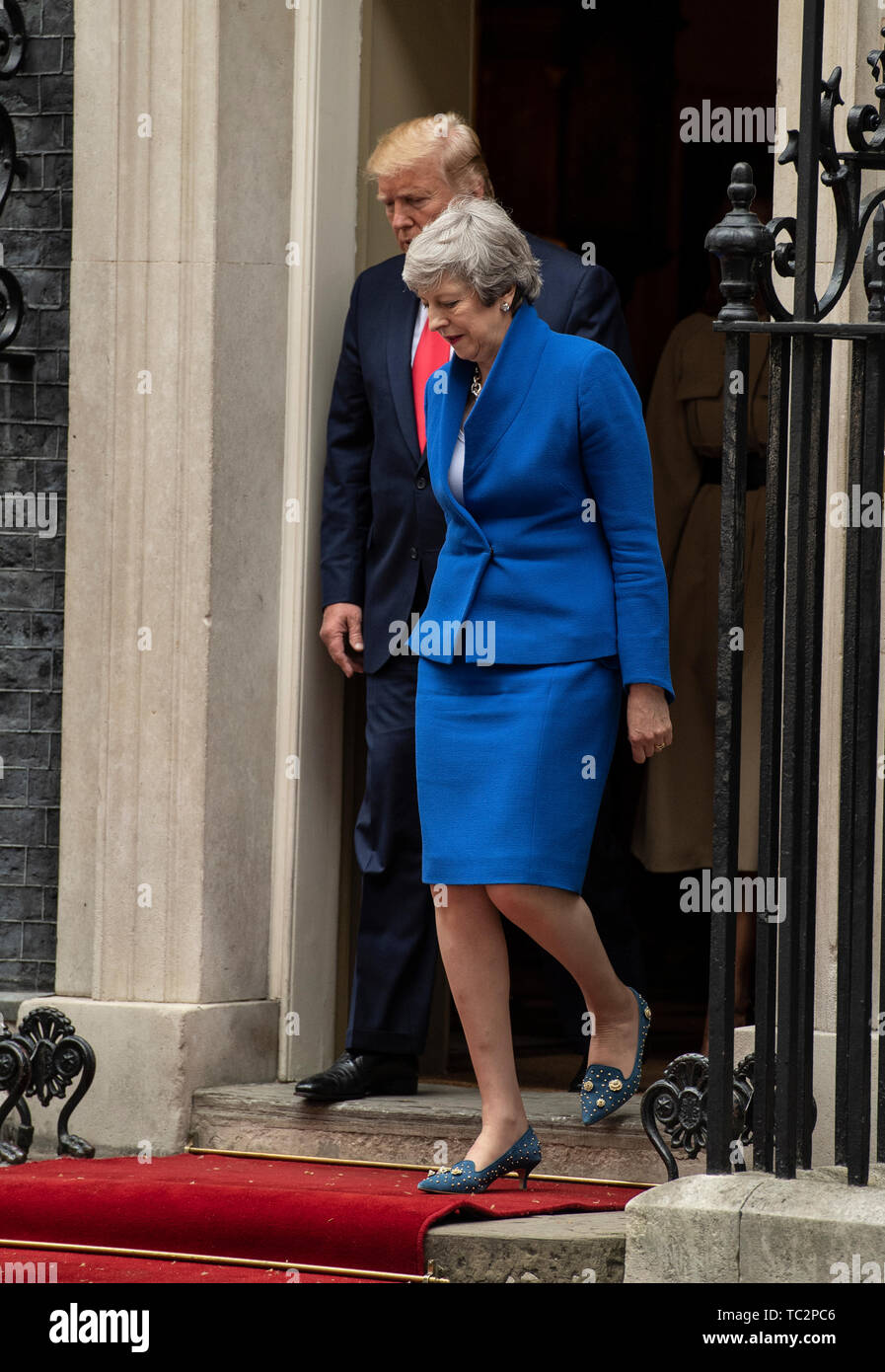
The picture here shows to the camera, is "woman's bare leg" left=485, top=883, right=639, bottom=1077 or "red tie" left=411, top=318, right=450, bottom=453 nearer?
"woman's bare leg" left=485, top=883, right=639, bottom=1077

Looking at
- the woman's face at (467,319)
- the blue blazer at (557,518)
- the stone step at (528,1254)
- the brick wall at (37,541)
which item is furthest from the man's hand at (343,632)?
the stone step at (528,1254)

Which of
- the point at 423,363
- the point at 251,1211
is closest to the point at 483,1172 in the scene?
the point at 251,1211

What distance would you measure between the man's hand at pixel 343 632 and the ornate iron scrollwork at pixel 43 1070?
1.09 m

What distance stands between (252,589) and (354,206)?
A: 1068 mm

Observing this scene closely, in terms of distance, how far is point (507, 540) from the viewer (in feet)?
14.6

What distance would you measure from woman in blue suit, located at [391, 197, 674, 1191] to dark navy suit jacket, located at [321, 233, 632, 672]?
0.73 meters

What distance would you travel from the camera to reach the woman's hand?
14.5 feet

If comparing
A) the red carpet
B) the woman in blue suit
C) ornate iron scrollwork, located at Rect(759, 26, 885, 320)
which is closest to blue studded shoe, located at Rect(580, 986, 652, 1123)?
the red carpet

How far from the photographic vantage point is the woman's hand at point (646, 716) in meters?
4.43

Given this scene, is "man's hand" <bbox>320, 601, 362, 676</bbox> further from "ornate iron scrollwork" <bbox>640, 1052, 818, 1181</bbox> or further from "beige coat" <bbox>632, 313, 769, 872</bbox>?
"ornate iron scrollwork" <bbox>640, 1052, 818, 1181</bbox>

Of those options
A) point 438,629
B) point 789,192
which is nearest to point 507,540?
point 438,629

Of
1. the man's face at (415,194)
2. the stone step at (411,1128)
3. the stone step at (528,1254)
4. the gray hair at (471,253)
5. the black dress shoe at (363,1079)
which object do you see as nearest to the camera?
the stone step at (528,1254)

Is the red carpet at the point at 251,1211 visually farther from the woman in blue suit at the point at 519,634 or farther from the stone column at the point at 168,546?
the stone column at the point at 168,546

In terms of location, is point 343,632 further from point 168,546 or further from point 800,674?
point 800,674
